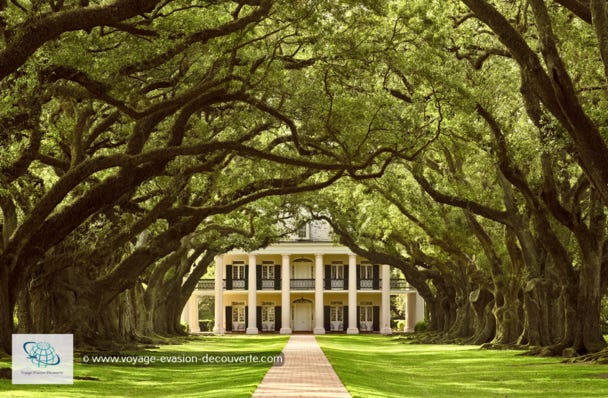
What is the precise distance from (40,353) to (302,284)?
58231 millimetres

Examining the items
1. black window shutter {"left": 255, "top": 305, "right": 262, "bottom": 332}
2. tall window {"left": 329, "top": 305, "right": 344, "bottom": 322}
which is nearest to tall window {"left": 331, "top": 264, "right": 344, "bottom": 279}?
tall window {"left": 329, "top": 305, "right": 344, "bottom": 322}

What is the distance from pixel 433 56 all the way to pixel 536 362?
10.5m

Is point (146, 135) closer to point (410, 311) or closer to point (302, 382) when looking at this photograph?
point (302, 382)

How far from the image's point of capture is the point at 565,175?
29297mm

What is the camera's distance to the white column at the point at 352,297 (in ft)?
253

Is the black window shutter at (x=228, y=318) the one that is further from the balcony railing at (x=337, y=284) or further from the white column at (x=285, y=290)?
the balcony railing at (x=337, y=284)

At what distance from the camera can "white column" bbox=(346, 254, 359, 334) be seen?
7706 cm

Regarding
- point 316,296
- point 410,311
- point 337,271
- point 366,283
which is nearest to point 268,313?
point 316,296

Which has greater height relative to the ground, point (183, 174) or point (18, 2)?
point (18, 2)

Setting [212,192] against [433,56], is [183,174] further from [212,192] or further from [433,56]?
[433,56]

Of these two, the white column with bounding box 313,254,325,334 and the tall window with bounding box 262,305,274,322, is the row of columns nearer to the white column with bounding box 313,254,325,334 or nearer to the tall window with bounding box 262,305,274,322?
the white column with bounding box 313,254,325,334

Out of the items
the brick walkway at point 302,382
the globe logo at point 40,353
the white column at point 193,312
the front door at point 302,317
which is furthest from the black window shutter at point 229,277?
the globe logo at point 40,353

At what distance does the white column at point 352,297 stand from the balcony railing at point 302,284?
3.23 meters

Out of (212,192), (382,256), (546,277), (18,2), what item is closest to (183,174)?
(212,192)
